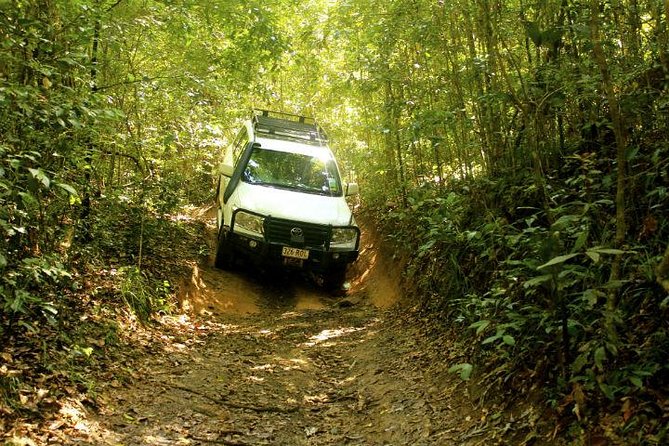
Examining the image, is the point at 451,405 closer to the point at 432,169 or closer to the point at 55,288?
the point at 55,288

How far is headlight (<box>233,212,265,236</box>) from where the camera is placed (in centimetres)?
742

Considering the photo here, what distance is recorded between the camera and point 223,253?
7.97 meters

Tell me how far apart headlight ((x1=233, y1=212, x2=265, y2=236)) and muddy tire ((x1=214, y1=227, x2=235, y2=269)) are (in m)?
0.27

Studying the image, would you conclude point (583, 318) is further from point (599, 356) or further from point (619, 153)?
point (619, 153)

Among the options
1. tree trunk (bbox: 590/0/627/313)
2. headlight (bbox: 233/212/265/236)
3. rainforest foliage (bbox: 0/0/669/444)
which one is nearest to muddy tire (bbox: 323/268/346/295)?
rainforest foliage (bbox: 0/0/669/444)

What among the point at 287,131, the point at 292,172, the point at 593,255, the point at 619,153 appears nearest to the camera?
the point at 593,255

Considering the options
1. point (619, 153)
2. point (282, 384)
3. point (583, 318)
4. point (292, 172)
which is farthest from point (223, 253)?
point (619, 153)

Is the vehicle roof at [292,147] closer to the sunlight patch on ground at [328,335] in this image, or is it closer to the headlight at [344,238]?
the headlight at [344,238]

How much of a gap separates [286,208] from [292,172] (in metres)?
1.05

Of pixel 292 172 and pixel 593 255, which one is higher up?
pixel 292 172

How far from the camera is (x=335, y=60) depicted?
14211mm

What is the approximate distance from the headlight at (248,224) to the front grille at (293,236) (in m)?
0.11

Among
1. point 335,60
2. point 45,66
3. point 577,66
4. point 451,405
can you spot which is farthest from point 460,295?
Result: point 335,60

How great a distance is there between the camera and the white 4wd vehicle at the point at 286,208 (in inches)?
293
